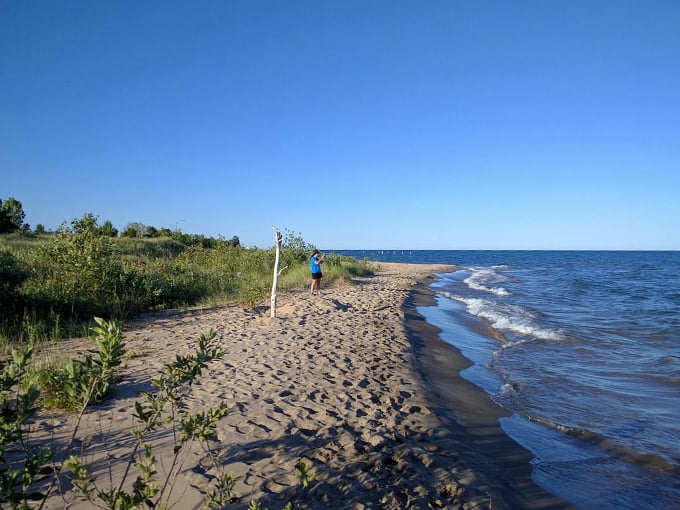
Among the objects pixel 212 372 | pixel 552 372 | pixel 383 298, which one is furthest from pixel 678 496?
pixel 383 298

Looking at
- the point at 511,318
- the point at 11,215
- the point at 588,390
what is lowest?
the point at 588,390

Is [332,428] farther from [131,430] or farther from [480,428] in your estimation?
[131,430]

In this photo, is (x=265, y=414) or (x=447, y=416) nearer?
(x=265, y=414)

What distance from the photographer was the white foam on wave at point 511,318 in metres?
12.3

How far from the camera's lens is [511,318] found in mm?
15125

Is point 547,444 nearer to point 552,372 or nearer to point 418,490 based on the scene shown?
point 418,490

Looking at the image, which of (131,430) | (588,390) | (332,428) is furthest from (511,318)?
(131,430)

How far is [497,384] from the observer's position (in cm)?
772

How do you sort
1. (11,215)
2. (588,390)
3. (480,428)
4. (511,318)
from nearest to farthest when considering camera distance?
(480,428)
(588,390)
(511,318)
(11,215)

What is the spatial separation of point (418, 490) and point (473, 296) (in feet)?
64.4

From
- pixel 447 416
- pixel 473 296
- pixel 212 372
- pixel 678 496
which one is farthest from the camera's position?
pixel 473 296

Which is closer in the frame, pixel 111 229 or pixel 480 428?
pixel 480 428

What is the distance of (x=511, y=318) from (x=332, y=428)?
1213 centimetres

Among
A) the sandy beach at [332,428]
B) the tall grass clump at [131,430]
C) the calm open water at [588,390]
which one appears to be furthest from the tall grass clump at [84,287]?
the calm open water at [588,390]
